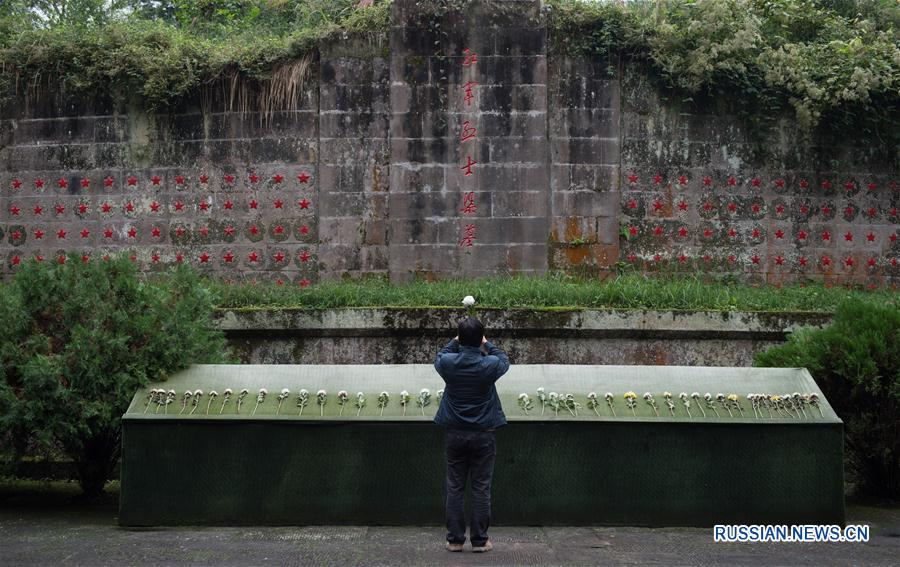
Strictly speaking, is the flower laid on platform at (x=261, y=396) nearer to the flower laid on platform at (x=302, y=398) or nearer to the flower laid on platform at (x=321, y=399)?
the flower laid on platform at (x=302, y=398)

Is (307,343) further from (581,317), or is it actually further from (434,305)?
(581,317)

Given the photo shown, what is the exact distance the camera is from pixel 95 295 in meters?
7.55

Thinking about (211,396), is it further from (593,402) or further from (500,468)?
(593,402)

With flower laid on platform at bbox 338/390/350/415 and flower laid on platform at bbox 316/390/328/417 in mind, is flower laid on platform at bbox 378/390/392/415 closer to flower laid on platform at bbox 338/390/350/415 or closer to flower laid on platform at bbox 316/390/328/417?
flower laid on platform at bbox 338/390/350/415

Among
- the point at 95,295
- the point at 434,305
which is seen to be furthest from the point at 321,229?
the point at 95,295

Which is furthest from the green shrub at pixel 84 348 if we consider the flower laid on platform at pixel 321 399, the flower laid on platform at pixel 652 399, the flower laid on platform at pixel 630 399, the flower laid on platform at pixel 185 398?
the flower laid on platform at pixel 652 399

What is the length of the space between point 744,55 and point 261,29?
307 inches

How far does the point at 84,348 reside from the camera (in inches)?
283

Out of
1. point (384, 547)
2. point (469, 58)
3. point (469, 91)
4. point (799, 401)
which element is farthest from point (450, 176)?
point (384, 547)

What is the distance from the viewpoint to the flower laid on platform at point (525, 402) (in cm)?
690

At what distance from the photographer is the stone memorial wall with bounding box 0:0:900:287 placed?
38.6 feet

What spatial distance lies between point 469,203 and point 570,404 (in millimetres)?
5139

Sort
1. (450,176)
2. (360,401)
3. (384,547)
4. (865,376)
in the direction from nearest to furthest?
1. (384,547)
2. (360,401)
3. (865,376)
4. (450,176)

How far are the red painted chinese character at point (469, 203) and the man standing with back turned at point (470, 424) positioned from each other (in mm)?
5493
